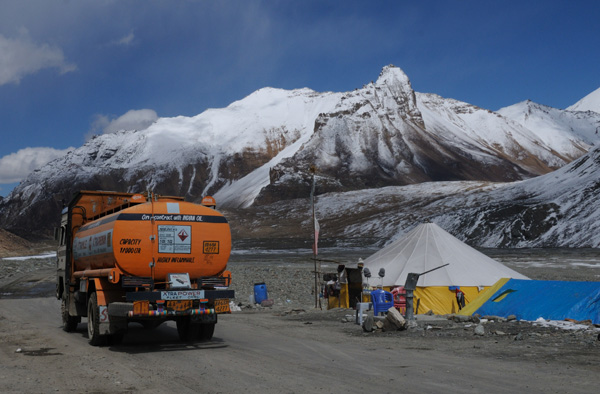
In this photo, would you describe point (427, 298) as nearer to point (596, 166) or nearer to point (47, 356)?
point (47, 356)

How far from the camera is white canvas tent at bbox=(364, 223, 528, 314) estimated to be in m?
25.0

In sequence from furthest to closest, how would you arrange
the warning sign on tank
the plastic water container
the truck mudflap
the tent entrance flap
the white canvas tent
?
the plastic water container < the white canvas tent < the tent entrance flap < the warning sign on tank < the truck mudflap

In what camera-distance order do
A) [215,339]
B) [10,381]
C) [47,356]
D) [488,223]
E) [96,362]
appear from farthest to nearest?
[488,223] < [215,339] < [47,356] < [96,362] < [10,381]

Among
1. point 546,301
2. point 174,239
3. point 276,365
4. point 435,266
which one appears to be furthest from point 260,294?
point 276,365

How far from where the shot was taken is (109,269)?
44.1 ft

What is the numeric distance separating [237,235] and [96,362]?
157m

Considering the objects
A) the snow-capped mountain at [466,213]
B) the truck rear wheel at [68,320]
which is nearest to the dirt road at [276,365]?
the truck rear wheel at [68,320]

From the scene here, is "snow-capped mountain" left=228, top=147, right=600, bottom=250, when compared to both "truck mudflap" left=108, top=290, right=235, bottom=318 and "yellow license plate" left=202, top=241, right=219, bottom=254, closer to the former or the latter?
"yellow license plate" left=202, top=241, right=219, bottom=254

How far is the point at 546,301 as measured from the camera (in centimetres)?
1802

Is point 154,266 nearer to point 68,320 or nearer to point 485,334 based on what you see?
point 68,320

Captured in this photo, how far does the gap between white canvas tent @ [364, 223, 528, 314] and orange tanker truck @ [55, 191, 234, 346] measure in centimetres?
1238

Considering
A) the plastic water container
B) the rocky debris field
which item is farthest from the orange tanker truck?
the plastic water container

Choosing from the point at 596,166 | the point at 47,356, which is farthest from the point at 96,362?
the point at 596,166

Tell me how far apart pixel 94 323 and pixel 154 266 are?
2259mm
